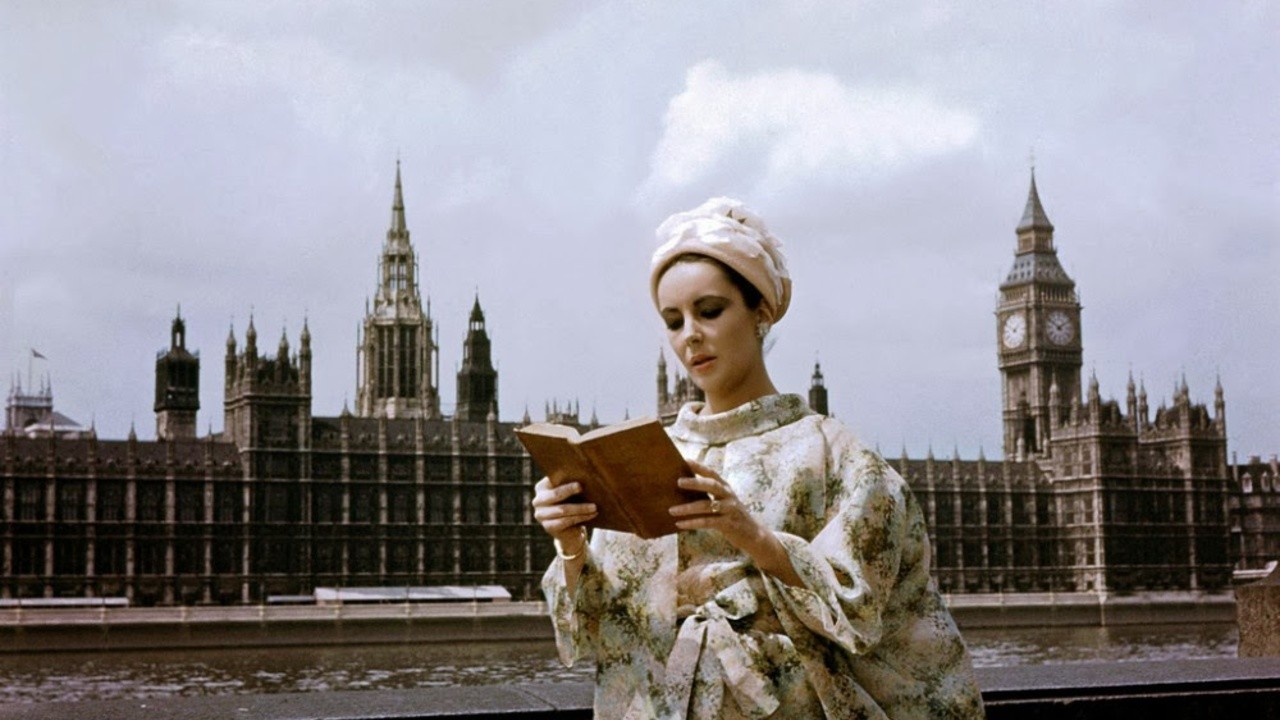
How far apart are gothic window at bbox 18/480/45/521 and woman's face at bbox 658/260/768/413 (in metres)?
43.6

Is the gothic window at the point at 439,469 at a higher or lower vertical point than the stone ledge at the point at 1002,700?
higher

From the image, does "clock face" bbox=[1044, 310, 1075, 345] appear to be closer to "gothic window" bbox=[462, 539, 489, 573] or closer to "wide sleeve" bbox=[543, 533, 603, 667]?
"gothic window" bbox=[462, 539, 489, 573]

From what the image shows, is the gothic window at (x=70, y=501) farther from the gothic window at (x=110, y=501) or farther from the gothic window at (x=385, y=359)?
the gothic window at (x=385, y=359)

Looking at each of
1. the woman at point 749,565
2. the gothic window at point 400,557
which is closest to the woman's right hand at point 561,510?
the woman at point 749,565

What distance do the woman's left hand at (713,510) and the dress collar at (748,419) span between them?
0.80 feet

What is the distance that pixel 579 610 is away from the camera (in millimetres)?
2059

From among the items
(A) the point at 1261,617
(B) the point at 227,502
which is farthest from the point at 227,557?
(A) the point at 1261,617

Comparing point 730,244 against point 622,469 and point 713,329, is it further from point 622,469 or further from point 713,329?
point 622,469

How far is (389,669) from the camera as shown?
98.9 ft

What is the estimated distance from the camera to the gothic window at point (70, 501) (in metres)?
42.7

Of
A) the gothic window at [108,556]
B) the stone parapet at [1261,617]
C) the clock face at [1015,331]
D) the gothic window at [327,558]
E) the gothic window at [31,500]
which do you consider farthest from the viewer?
the clock face at [1015,331]

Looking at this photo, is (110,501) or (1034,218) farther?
(1034,218)

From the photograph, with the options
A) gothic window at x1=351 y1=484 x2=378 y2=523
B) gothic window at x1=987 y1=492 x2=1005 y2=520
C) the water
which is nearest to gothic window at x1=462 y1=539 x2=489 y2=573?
gothic window at x1=351 y1=484 x2=378 y2=523

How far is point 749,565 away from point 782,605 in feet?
0.25
